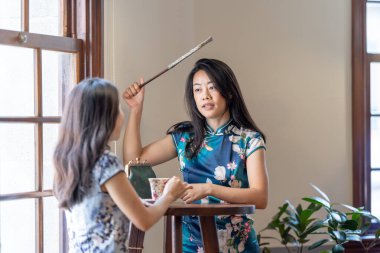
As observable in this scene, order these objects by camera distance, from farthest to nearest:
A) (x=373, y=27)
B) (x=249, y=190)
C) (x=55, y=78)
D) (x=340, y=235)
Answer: (x=373, y=27), (x=340, y=235), (x=55, y=78), (x=249, y=190)

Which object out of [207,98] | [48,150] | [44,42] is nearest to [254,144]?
[207,98]

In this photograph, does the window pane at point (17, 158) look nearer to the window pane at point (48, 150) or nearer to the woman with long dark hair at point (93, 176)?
the window pane at point (48, 150)

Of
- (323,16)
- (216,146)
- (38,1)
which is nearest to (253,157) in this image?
(216,146)

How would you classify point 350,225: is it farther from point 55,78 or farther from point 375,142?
point 55,78

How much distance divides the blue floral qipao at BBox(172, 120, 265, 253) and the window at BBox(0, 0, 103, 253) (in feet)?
1.98

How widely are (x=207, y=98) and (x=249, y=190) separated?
0.43m

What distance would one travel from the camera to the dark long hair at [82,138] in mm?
2248

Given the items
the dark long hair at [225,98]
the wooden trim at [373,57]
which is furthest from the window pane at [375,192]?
the dark long hair at [225,98]

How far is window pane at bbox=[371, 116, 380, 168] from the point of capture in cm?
468

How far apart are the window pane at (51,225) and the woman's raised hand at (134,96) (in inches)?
21.2

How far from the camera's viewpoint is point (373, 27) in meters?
4.70

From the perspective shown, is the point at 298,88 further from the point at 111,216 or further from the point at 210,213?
the point at 111,216

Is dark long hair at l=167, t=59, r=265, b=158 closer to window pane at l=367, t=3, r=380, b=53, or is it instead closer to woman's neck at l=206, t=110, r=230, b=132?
woman's neck at l=206, t=110, r=230, b=132

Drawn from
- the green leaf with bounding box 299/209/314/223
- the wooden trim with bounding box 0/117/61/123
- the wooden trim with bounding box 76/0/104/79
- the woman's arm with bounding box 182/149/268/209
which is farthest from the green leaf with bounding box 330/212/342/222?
the wooden trim with bounding box 0/117/61/123
